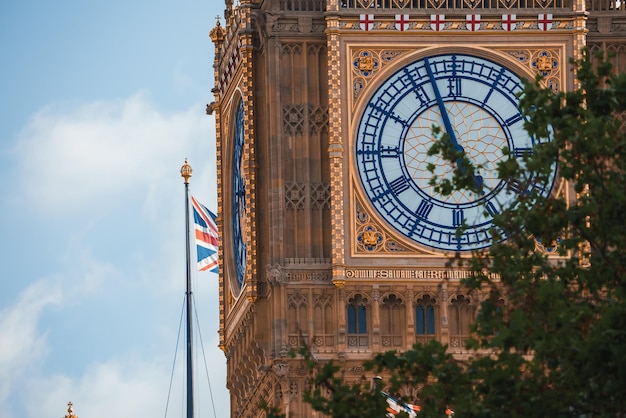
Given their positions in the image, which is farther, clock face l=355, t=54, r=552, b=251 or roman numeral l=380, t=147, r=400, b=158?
roman numeral l=380, t=147, r=400, b=158

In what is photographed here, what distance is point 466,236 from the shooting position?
213 feet

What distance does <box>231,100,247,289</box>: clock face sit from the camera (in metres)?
68.1

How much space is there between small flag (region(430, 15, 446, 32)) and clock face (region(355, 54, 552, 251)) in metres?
0.63

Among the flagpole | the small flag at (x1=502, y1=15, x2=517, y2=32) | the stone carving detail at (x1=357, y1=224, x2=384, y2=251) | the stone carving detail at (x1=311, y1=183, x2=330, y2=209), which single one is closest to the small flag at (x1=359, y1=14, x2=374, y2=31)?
the small flag at (x1=502, y1=15, x2=517, y2=32)

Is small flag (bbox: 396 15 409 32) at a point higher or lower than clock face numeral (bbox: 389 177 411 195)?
higher

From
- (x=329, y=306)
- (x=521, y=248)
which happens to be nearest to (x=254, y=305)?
(x=329, y=306)

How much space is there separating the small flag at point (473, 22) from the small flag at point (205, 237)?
8.97 meters

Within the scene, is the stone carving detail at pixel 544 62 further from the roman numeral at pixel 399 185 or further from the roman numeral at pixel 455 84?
the roman numeral at pixel 399 185

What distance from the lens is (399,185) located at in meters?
65.1

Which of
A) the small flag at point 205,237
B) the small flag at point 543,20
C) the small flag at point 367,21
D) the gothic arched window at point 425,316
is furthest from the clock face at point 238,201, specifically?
the small flag at point 543,20

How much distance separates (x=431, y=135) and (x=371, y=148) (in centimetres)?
132

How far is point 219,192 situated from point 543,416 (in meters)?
28.8

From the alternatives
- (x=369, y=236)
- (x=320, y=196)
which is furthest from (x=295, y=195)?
(x=369, y=236)

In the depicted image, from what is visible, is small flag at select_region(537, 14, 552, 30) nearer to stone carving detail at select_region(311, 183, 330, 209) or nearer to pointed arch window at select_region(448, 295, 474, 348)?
stone carving detail at select_region(311, 183, 330, 209)
